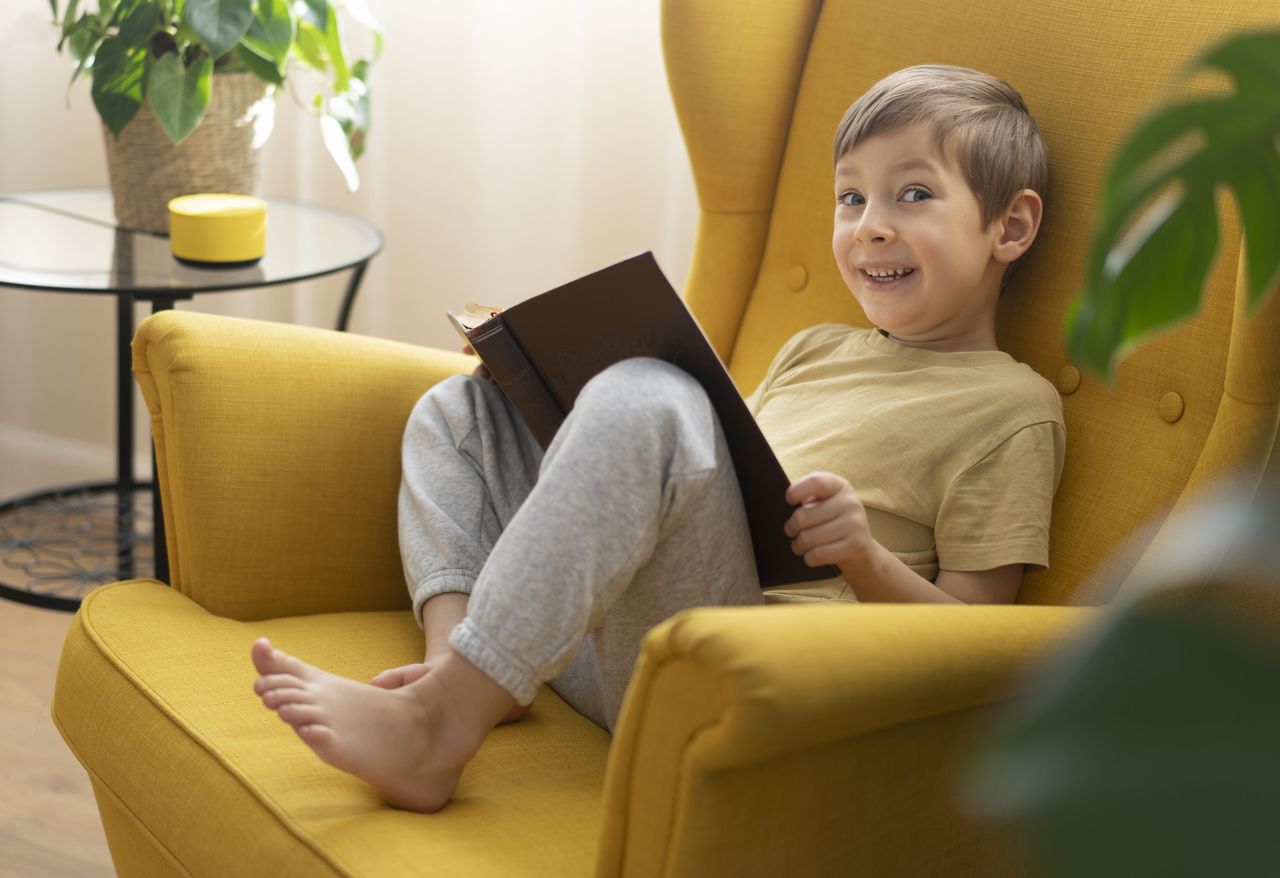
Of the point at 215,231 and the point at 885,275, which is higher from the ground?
the point at 885,275

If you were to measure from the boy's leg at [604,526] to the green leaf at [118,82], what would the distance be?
1037 mm

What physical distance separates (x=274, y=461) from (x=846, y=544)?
541 millimetres

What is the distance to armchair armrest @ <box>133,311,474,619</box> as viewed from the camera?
3.94 ft

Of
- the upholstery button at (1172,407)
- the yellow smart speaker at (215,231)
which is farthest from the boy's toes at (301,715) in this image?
the yellow smart speaker at (215,231)

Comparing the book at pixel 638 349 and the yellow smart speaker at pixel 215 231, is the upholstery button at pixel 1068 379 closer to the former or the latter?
the book at pixel 638 349

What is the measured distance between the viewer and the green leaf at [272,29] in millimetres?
1690

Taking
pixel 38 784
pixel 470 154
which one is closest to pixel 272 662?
pixel 38 784

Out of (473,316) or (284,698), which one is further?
(473,316)

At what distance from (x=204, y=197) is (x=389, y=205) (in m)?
0.47

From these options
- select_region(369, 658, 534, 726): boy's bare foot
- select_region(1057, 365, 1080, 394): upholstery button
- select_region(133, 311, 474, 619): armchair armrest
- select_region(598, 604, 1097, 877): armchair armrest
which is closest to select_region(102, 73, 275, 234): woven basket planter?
select_region(133, 311, 474, 619): armchair armrest

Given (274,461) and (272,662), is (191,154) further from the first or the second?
(272,662)

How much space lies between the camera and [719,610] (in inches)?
28.7

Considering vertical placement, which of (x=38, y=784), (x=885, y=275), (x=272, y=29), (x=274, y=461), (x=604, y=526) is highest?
(x=272, y=29)

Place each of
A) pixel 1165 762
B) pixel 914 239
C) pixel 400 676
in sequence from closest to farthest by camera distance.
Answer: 1. pixel 1165 762
2. pixel 400 676
3. pixel 914 239
